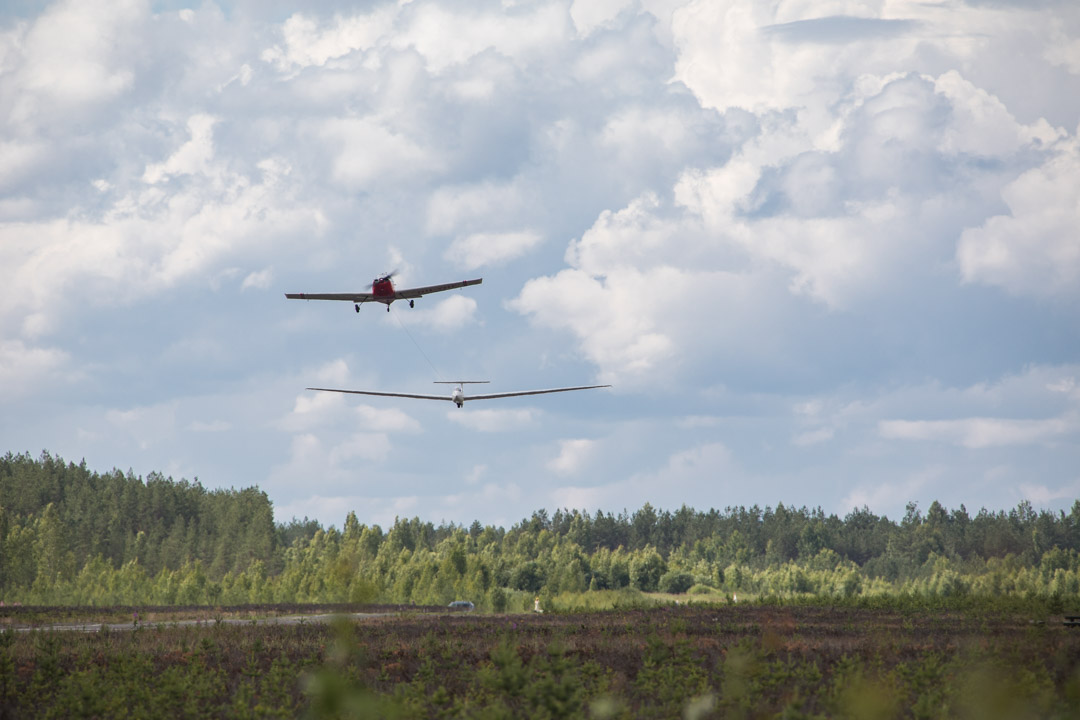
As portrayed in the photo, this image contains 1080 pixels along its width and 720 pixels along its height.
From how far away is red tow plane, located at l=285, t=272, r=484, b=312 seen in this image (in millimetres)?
46156

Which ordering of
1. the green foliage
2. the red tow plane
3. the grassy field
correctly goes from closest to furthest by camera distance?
the grassy field → the red tow plane → the green foliage

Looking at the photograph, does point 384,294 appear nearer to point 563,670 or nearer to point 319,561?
point 563,670

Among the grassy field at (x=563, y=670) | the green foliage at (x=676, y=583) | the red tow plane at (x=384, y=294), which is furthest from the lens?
the green foliage at (x=676, y=583)

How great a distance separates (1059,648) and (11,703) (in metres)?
29.8

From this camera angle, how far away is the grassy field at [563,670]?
2191 cm

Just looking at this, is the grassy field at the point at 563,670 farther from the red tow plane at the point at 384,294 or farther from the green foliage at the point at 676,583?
the green foliage at the point at 676,583

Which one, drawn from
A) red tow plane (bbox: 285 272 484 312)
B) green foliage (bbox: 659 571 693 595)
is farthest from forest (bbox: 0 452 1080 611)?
red tow plane (bbox: 285 272 484 312)

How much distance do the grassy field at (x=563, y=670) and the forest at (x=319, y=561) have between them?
43605 mm

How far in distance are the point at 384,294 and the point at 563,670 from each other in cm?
2580

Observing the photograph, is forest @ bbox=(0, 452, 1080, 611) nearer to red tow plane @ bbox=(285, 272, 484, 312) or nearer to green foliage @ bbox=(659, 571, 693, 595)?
green foliage @ bbox=(659, 571, 693, 595)

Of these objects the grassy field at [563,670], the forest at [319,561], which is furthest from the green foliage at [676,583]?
the grassy field at [563,670]

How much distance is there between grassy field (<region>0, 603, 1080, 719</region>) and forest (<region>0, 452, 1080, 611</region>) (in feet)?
143

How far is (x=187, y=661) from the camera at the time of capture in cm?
3356

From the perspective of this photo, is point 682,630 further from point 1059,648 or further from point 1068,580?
point 1068,580
